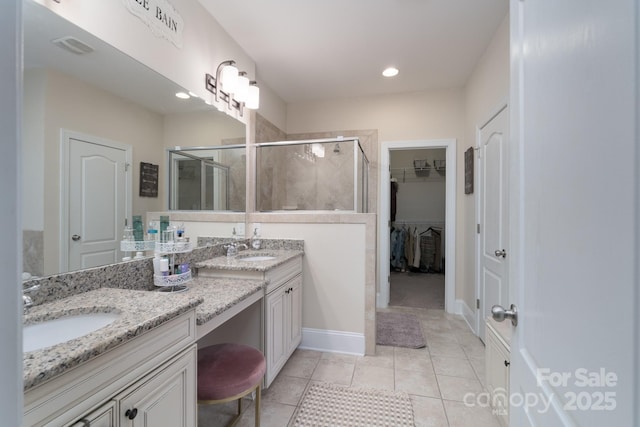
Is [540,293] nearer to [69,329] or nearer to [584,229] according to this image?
[584,229]

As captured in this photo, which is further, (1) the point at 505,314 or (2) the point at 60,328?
(2) the point at 60,328

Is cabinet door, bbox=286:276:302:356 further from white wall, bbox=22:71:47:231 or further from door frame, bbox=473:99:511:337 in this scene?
door frame, bbox=473:99:511:337

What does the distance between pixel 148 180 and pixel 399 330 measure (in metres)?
2.60

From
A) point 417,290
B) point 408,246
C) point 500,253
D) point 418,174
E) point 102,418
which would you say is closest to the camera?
point 102,418

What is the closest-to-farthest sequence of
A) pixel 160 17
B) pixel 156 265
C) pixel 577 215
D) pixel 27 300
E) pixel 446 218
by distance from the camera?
pixel 577 215, pixel 27 300, pixel 156 265, pixel 160 17, pixel 446 218

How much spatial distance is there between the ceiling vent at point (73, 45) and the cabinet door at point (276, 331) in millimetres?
1565

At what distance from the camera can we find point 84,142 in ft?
4.07

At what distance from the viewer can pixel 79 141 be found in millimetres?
1221

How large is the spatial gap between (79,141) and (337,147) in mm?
2253

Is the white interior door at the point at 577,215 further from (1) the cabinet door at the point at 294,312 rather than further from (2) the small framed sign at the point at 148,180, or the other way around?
(2) the small framed sign at the point at 148,180

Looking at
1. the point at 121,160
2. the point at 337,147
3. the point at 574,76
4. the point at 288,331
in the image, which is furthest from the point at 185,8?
the point at 288,331

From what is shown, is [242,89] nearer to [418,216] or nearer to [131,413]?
[131,413]

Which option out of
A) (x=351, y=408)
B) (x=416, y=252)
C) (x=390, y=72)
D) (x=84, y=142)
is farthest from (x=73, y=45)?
(x=416, y=252)

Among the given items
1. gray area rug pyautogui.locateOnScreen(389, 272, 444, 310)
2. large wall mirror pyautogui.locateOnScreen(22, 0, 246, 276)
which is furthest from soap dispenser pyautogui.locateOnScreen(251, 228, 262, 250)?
gray area rug pyautogui.locateOnScreen(389, 272, 444, 310)
